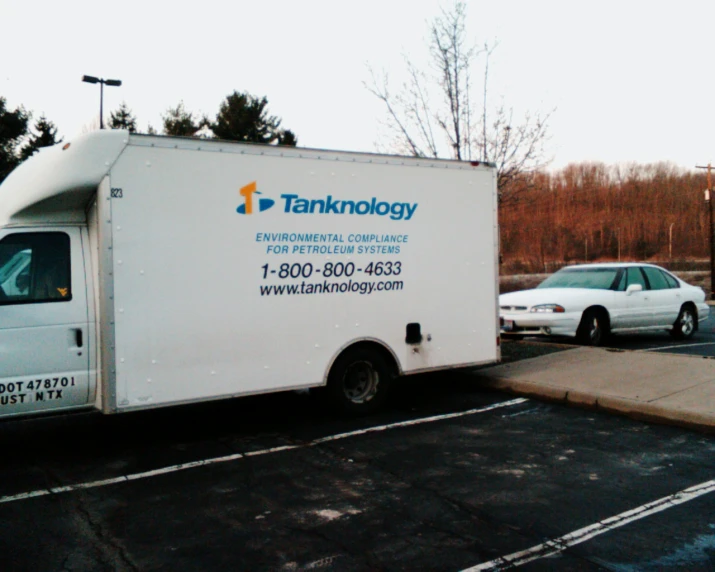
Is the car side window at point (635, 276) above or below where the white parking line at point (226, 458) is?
above

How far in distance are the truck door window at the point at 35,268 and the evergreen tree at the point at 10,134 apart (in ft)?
111

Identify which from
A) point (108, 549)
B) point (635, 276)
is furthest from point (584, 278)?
point (108, 549)

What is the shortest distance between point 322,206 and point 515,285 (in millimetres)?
27617

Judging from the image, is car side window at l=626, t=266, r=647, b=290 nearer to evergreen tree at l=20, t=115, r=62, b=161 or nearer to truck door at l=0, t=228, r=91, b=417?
truck door at l=0, t=228, r=91, b=417

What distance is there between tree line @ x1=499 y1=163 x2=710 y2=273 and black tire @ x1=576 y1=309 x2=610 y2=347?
157ft

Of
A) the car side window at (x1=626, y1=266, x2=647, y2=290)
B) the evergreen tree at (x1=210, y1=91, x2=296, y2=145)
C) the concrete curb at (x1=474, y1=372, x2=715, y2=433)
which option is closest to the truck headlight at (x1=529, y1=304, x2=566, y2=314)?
the car side window at (x1=626, y1=266, x2=647, y2=290)

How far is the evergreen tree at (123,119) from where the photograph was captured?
46.6 meters

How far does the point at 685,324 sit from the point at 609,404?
7.26m

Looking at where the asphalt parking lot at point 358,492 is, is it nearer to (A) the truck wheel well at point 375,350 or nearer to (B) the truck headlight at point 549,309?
(A) the truck wheel well at point 375,350

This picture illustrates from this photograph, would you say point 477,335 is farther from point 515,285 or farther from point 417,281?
point 515,285

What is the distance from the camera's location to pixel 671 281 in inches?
529

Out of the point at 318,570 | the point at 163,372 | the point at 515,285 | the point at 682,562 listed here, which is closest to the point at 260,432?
the point at 163,372

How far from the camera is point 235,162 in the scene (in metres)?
6.58

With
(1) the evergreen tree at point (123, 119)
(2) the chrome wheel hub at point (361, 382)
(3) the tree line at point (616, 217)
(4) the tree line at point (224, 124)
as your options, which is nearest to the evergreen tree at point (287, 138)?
(4) the tree line at point (224, 124)
